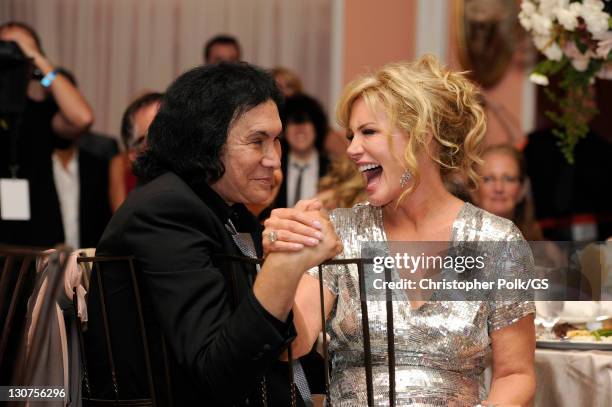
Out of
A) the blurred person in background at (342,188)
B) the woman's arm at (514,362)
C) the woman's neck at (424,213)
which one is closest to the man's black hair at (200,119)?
the woman's neck at (424,213)

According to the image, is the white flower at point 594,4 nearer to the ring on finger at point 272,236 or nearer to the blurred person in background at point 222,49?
the ring on finger at point 272,236

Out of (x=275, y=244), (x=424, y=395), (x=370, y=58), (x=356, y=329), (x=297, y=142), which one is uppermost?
(x=370, y=58)

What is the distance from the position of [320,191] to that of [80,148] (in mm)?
1579

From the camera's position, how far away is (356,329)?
226 cm

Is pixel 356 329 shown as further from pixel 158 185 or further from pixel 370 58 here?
pixel 370 58

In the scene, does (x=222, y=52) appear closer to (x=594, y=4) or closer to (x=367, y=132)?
(x=594, y=4)

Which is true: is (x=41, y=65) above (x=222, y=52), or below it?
below

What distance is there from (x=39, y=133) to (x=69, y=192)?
2.13ft

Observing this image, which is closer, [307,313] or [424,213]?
[307,313]

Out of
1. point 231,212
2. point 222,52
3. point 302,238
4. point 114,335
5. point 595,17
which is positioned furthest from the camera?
point 222,52

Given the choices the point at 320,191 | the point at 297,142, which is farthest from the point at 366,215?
the point at 297,142

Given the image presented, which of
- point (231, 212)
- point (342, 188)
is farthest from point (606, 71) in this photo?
point (231, 212)

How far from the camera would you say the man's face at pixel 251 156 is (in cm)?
213

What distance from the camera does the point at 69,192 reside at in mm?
4984
